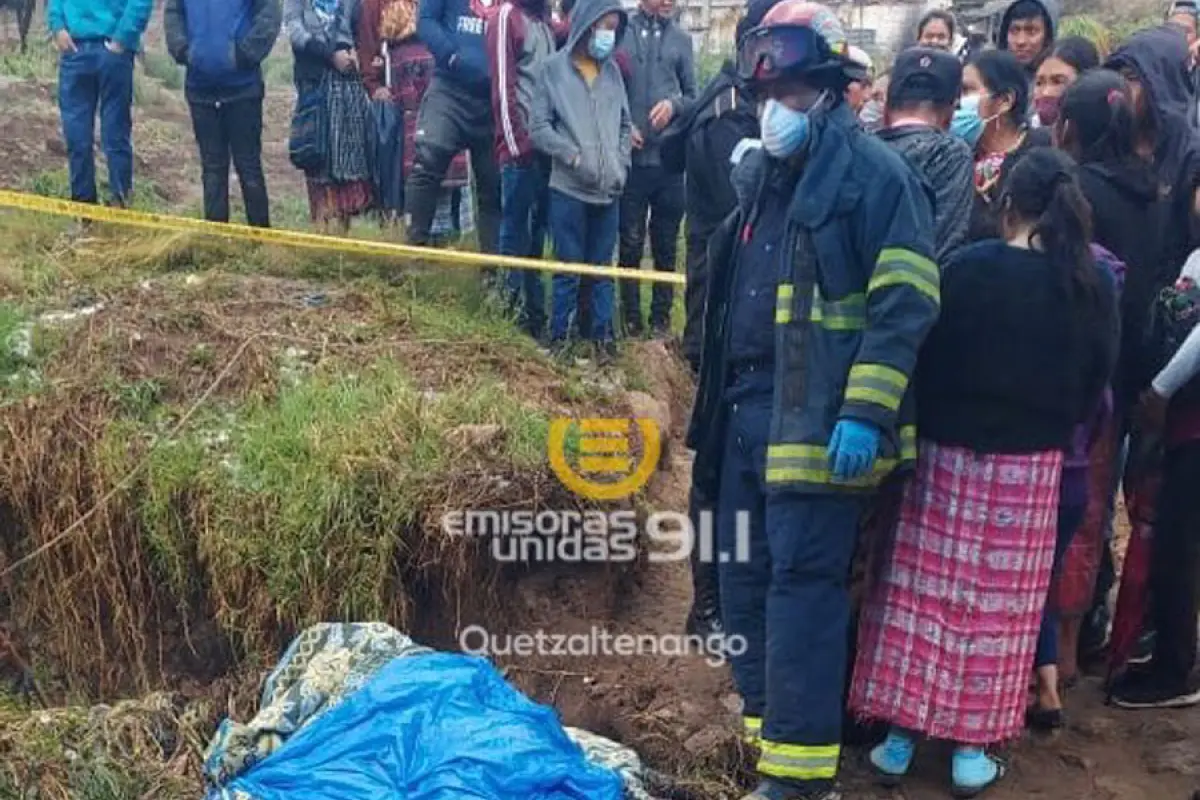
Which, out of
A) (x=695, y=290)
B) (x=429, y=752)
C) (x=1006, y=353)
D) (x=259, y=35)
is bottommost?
(x=429, y=752)

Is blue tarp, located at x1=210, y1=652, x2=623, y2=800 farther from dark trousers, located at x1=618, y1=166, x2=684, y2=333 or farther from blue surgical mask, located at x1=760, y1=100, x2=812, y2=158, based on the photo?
dark trousers, located at x1=618, y1=166, x2=684, y2=333

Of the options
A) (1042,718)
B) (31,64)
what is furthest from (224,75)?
(31,64)

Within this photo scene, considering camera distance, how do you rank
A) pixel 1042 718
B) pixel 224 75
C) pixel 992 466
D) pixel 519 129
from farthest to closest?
pixel 224 75 → pixel 519 129 → pixel 1042 718 → pixel 992 466

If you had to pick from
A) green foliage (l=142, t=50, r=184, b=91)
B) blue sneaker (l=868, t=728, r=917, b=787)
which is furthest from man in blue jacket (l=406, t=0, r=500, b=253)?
green foliage (l=142, t=50, r=184, b=91)

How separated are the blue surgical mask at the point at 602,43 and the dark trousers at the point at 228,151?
1785 millimetres

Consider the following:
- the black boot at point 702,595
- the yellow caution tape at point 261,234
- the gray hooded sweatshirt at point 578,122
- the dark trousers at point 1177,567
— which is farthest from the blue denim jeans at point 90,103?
the dark trousers at point 1177,567

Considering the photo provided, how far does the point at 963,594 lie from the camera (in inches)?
139

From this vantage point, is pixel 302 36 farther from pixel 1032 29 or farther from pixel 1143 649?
pixel 1143 649

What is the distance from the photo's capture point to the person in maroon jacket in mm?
5809

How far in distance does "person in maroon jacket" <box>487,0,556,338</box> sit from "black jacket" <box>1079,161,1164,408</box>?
2.52 metres

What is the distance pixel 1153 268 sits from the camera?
13.8 ft

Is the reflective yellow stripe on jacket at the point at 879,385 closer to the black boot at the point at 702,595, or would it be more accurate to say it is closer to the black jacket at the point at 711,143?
the black boot at the point at 702,595

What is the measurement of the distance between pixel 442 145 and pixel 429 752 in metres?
3.64

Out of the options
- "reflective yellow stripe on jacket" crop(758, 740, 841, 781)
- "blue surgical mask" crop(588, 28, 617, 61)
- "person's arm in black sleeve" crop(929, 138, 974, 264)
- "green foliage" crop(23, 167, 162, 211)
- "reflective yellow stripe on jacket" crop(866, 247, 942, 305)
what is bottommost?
"reflective yellow stripe on jacket" crop(758, 740, 841, 781)
